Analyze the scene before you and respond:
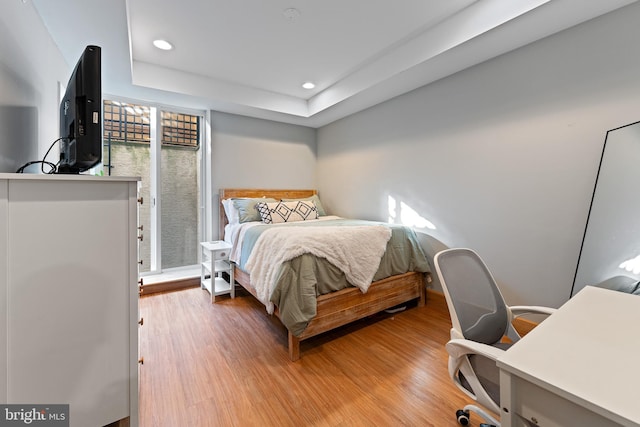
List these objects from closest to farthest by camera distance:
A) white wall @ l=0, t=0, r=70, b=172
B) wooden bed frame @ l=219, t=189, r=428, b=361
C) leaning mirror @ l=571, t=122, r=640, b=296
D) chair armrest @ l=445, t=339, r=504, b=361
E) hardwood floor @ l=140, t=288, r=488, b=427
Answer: chair armrest @ l=445, t=339, r=504, b=361 → white wall @ l=0, t=0, r=70, b=172 → hardwood floor @ l=140, t=288, r=488, b=427 → leaning mirror @ l=571, t=122, r=640, b=296 → wooden bed frame @ l=219, t=189, r=428, b=361

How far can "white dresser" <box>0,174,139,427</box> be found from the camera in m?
0.98

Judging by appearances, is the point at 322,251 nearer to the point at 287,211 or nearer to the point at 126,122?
the point at 287,211

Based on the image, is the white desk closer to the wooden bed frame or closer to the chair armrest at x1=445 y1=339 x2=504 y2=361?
the chair armrest at x1=445 y1=339 x2=504 y2=361

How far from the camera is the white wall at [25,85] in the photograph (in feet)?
4.34

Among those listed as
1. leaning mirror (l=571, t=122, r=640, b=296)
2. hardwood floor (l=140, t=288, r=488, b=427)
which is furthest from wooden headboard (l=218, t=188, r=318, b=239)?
leaning mirror (l=571, t=122, r=640, b=296)

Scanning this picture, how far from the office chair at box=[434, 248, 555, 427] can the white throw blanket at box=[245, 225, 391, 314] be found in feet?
3.18

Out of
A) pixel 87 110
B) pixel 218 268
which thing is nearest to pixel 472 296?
pixel 87 110

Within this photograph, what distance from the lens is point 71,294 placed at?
1.06m

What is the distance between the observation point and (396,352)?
2.06m

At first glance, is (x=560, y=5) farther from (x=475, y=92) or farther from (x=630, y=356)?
(x=630, y=356)

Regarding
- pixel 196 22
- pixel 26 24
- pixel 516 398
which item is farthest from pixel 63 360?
pixel 196 22

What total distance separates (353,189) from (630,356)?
10.7ft

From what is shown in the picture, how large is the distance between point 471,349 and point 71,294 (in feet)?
5.08

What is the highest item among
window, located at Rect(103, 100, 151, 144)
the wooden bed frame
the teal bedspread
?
window, located at Rect(103, 100, 151, 144)
